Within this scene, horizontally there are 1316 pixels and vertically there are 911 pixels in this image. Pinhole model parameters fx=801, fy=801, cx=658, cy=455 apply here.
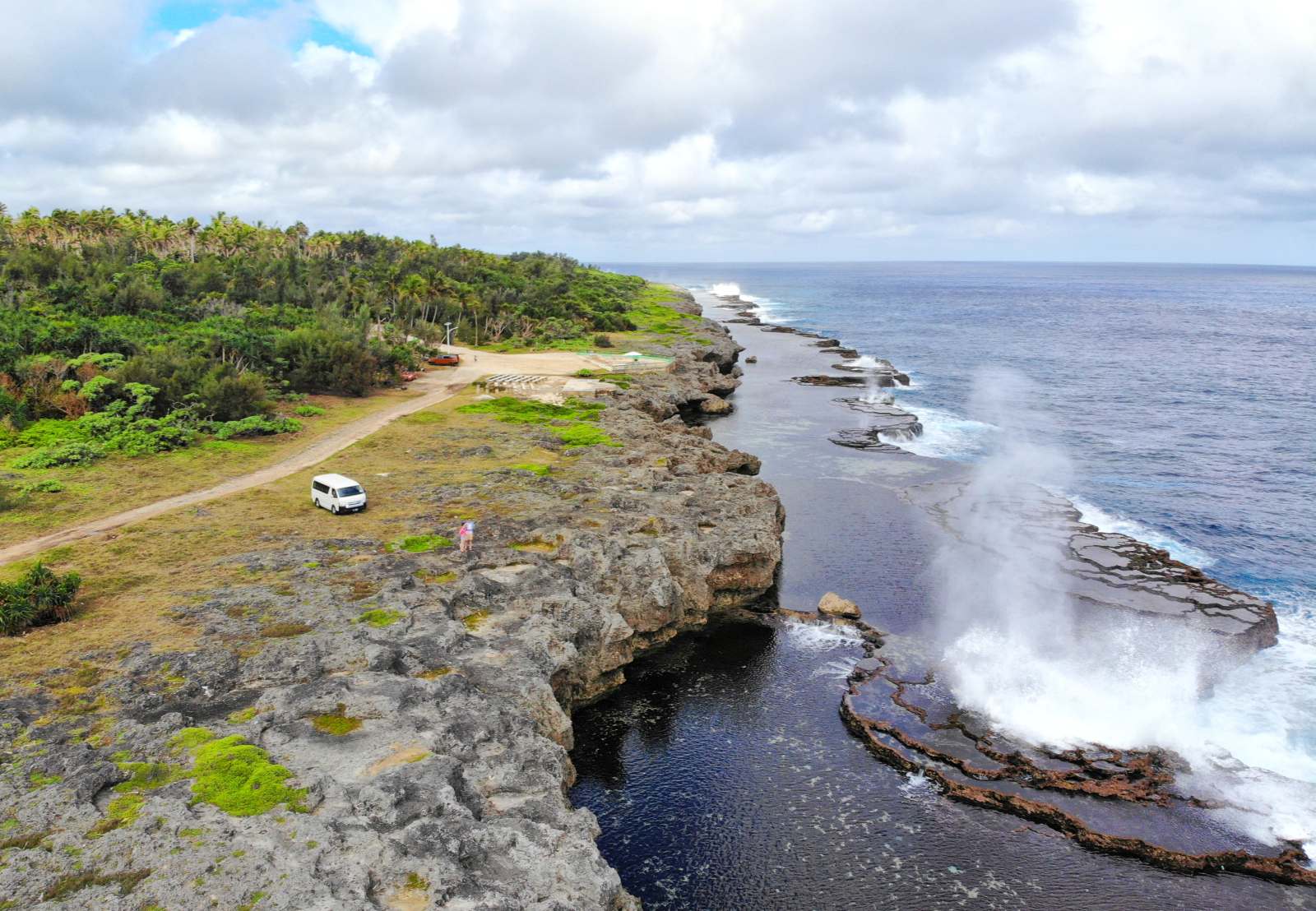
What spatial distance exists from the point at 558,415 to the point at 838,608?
1428 inches

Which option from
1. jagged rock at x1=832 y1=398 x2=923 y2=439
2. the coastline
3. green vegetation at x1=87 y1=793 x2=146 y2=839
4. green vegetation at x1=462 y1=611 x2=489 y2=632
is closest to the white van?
A: green vegetation at x1=462 y1=611 x2=489 y2=632

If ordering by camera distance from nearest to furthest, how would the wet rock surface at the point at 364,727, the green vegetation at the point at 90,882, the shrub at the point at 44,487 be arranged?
the green vegetation at the point at 90,882 → the wet rock surface at the point at 364,727 → the shrub at the point at 44,487

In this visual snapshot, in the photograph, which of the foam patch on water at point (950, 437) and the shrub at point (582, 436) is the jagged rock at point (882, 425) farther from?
the shrub at point (582, 436)

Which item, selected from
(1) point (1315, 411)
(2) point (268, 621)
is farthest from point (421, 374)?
(1) point (1315, 411)

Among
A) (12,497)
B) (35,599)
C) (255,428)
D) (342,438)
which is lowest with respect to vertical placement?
(35,599)

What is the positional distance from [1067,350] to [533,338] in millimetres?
112264

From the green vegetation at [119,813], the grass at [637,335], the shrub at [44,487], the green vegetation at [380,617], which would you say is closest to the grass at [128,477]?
the shrub at [44,487]

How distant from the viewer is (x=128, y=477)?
1939 inches

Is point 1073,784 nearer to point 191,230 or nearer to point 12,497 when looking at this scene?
point 12,497

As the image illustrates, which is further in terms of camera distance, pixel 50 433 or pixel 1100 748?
pixel 50 433

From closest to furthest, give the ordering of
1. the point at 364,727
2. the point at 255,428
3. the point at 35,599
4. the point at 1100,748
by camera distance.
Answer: the point at 364,727 → the point at 35,599 → the point at 1100,748 → the point at 255,428

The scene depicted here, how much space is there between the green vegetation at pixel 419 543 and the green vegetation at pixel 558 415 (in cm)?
2295

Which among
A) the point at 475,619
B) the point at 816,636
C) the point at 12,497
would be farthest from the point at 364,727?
the point at 12,497

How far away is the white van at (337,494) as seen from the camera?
4450 centimetres
